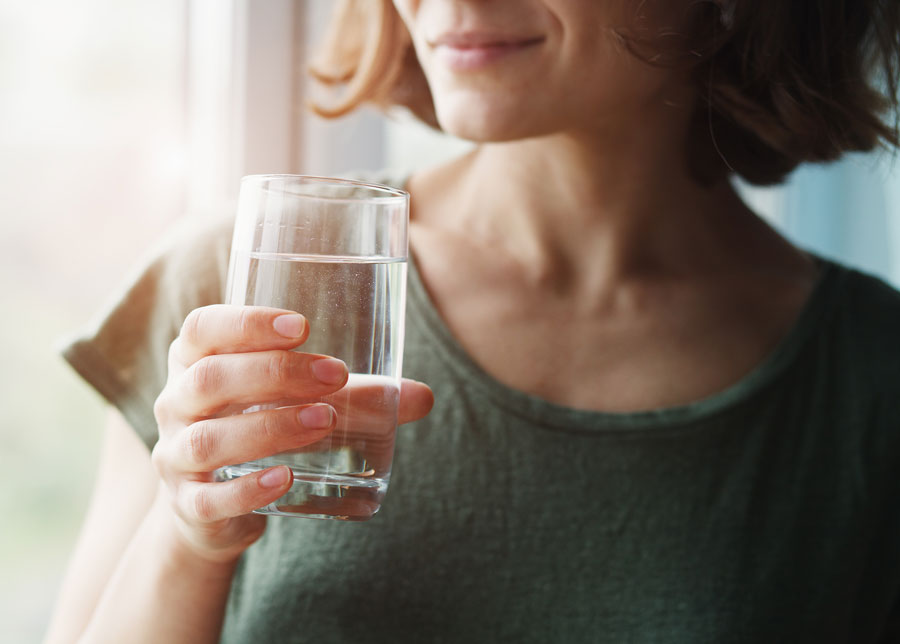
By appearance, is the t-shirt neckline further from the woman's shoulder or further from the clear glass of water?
the clear glass of water

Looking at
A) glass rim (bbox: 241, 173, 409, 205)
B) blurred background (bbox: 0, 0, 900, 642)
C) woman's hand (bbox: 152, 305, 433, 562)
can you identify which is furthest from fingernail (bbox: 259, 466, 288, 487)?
blurred background (bbox: 0, 0, 900, 642)

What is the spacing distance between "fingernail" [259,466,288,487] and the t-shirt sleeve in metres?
0.40

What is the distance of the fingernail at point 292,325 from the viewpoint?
1.71 ft

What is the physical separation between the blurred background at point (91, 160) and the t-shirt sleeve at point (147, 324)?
198 millimetres

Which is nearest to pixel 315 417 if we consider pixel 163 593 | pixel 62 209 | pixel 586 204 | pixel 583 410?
pixel 163 593

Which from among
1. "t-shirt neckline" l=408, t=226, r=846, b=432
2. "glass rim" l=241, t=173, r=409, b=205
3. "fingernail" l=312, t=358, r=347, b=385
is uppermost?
"glass rim" l=241, t=173, r=409, b=205

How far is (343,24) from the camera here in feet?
3.71

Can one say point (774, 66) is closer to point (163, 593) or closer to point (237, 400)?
point (237, 400)

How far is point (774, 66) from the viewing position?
0.86 meters

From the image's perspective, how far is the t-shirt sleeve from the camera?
924mm

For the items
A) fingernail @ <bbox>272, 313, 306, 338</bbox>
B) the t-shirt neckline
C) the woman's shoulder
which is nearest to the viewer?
fingernail @ <bbox>272, 313, 306, 338</bbox>

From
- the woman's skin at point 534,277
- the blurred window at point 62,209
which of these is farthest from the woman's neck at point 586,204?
the blurred window at point 62,209

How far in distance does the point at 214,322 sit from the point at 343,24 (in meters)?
0.71

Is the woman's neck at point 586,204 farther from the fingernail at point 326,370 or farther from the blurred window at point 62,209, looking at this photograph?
the fingernail at point 326,370
